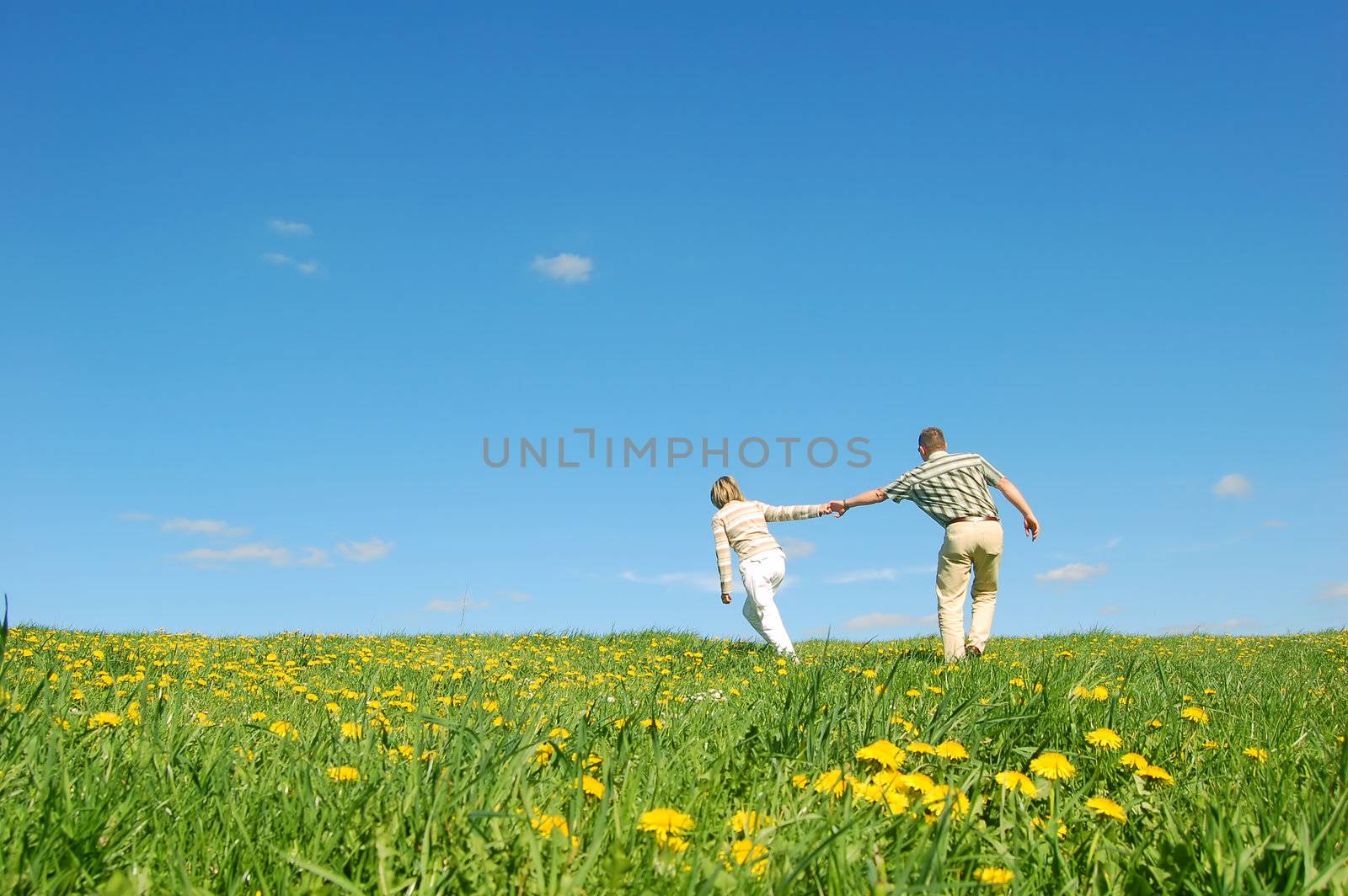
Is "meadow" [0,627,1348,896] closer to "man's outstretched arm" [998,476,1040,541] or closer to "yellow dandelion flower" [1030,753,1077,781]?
"yellow dandelion flower" [1030,753,1077,781]

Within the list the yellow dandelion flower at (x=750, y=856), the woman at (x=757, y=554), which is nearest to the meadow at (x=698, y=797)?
the yellow dandelion flower at (x=750, y=856)

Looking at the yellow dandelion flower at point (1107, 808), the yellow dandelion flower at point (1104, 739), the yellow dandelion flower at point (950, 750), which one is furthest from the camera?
the yellow dandelion flower at point (1104, 739)

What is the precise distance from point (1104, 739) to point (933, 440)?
26.6 feet

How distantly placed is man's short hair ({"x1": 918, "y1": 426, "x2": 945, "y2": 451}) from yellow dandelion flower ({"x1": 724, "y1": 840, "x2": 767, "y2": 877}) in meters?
9.80

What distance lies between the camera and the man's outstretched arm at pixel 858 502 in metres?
11.8

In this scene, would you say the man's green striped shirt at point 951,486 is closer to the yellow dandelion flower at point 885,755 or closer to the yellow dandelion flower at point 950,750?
the yellow dandelion flower at point 950,750

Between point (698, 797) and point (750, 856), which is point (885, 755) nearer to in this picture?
point (698, 797)

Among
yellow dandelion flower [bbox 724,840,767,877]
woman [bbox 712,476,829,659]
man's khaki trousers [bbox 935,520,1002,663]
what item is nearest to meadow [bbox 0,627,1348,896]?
yellow dandelion flower [bbox 724,840,767,877]

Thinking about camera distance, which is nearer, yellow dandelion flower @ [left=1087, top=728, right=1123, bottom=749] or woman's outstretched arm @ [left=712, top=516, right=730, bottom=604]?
yellow dandelion flower @ [left=1087, top=728, right=1123, bottom=749]

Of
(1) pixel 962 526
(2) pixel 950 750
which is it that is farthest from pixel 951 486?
(2) pixel 950 750

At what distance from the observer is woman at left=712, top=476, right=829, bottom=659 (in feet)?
40.5

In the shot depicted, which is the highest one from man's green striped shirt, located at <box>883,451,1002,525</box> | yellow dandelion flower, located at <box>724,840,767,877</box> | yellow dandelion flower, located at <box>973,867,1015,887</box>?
man's green striped shirt, located at <box>883,451,1002,525</box>

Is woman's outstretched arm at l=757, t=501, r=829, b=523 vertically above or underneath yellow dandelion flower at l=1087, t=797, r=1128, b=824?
above

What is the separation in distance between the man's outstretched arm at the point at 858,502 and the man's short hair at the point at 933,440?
0.79m
